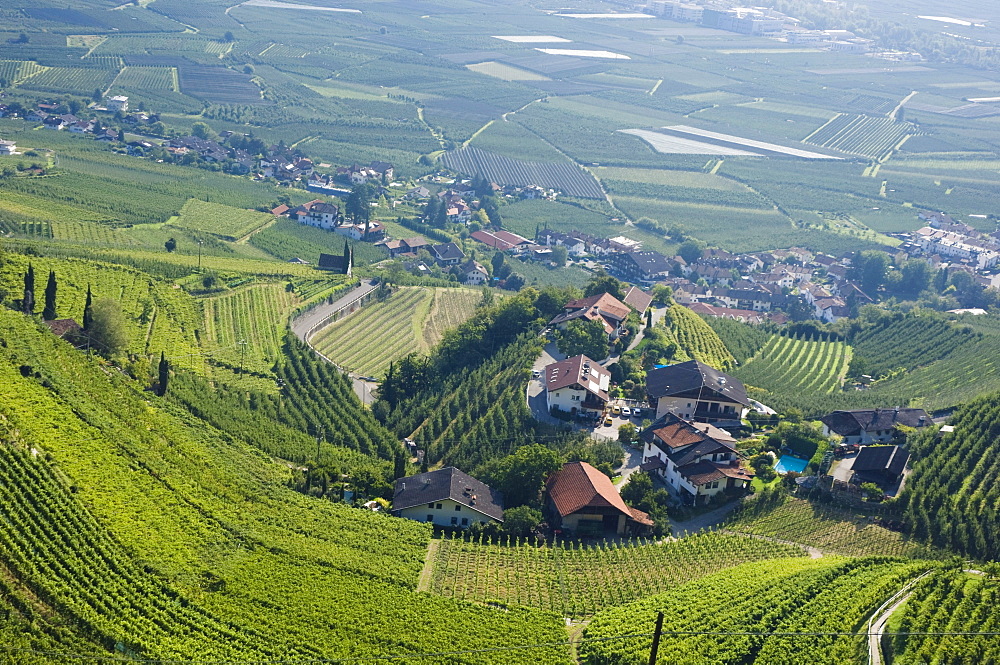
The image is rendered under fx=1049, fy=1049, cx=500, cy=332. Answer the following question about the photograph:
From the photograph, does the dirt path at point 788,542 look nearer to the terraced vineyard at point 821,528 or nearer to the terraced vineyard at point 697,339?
the terraced vineyard at point 821,528

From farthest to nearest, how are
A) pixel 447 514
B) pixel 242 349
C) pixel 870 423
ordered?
pixel 242 349
pixel 870 423
pixel 447 514

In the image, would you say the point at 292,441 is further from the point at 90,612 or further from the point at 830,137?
the point at 830,137

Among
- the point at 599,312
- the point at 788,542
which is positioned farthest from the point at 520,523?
the point at 599,312

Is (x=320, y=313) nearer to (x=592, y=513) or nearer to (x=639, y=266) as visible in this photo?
(x=592, y=513)

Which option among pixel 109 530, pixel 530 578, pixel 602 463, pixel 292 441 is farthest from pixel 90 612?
pixel 602 463

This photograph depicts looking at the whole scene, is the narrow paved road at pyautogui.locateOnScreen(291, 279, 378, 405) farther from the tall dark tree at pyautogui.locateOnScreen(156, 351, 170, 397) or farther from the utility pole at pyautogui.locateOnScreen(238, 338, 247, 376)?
the tall dark tree at pyautogui.locateOnScreen(156, 351, 170, 397)

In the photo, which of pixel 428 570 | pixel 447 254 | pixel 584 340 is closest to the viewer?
pixel 428 570

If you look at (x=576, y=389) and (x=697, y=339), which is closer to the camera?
(x=576, y=389)
